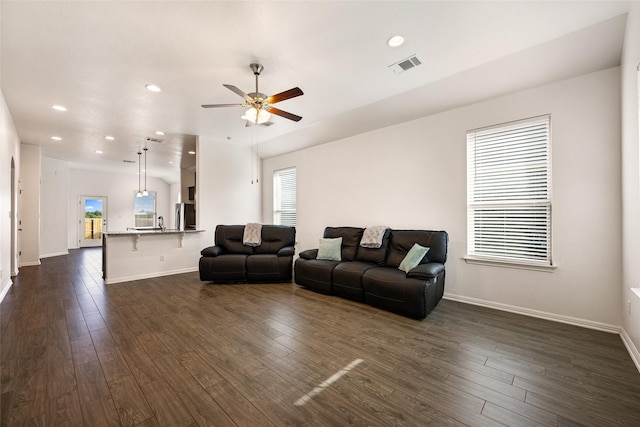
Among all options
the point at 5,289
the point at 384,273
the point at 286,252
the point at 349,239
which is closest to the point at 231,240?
the point at 286,252

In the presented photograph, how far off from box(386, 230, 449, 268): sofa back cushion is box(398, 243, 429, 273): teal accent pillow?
132mm

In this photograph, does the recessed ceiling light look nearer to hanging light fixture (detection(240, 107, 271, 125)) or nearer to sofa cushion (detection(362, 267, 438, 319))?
hanging light fixture (detection(240, 107, 271, 125))

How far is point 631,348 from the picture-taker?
2.36 meters

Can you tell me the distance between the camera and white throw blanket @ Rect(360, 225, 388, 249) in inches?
→ 168

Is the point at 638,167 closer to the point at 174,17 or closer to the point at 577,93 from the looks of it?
the point at 577,93

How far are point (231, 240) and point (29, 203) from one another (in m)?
5.18

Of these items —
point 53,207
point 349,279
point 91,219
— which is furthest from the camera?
point 91,219

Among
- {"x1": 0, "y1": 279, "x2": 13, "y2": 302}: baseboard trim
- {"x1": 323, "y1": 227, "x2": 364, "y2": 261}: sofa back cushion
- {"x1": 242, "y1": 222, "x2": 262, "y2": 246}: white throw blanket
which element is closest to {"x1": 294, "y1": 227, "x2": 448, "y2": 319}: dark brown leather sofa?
{"x1": 323, "y1": 227, "x2": 364, "y2": 261}: sofa back cushion

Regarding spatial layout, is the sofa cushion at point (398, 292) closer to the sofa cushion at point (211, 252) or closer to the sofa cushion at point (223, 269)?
the sofa cushion at point (223, 269)

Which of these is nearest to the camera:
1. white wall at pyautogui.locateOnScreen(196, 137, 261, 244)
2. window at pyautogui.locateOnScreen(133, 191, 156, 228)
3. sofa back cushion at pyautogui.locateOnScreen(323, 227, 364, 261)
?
sofa back cushion at pyautogui.locateOnScreen(323, 227, 364, 261)

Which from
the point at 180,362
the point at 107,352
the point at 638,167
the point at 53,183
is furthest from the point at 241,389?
the point at 53,183

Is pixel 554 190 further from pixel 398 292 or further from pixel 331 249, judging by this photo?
pixel 331 249

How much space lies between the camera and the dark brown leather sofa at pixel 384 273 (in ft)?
10.4

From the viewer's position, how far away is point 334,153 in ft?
18.1
